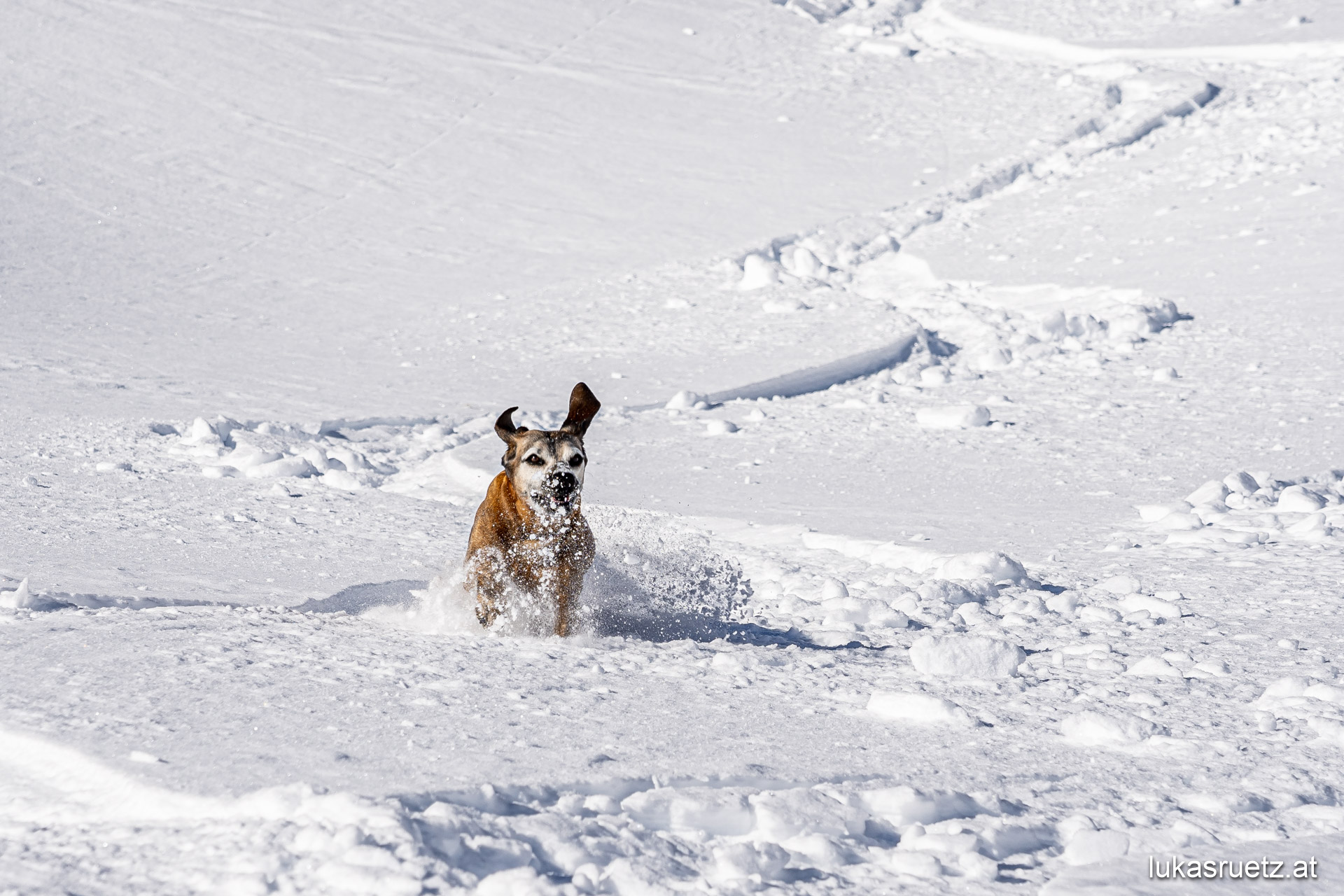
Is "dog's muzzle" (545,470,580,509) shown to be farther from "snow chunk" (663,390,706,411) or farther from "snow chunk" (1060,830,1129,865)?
"snow chunk" (663,390,706,411)

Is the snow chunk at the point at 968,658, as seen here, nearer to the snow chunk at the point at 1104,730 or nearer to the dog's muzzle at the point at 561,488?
the snow chunk at the point at 1104,730

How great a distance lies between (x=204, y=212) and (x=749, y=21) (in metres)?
8.46

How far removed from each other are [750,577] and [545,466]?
44.6 inches

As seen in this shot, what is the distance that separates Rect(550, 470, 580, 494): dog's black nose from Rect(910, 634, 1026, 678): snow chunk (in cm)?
116

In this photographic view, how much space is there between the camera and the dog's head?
4176 mm

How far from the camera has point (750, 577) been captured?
5.00 meters

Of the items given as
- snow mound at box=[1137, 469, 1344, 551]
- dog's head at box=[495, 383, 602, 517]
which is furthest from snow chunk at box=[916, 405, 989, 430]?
dog's head at box=[495, 383, 602, 517]

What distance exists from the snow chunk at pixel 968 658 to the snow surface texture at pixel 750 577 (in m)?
0.01

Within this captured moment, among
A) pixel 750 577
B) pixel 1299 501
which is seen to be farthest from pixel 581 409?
pixel 1299 501

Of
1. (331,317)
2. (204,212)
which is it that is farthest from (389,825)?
(204,212)

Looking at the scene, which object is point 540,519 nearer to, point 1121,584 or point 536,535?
point 536,535

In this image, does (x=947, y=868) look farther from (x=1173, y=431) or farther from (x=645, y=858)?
(x=1173, y=431)

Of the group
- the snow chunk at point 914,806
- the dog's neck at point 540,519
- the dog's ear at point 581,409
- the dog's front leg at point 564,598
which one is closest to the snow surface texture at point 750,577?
the snow chunk at point 914,806

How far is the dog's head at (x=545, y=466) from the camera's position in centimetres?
418
